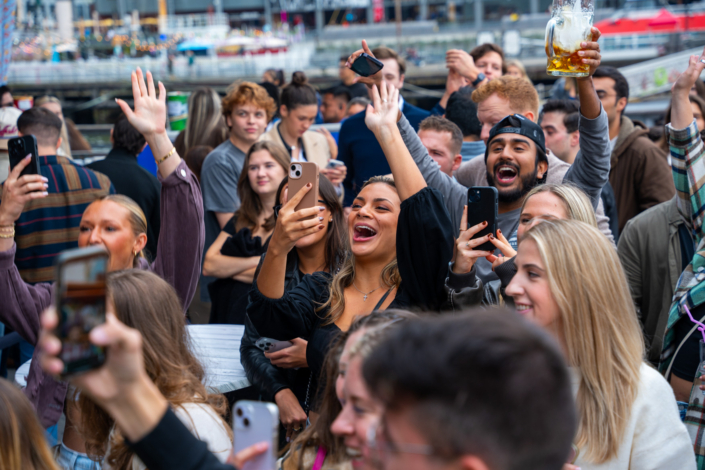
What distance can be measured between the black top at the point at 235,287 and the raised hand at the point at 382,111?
47.2 inches

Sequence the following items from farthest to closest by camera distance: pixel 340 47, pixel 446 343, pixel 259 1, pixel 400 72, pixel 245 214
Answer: pixel 259 1
pixel 340 47
pixel 400 72
pixel 245 214
pixel 446 343

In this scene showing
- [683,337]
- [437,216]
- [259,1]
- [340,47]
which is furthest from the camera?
[259,1]

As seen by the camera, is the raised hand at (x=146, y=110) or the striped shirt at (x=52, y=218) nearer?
the raised hand at (x=146, y=110)

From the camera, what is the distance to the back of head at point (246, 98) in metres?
4.72

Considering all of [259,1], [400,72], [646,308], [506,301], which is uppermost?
→ [259,1]

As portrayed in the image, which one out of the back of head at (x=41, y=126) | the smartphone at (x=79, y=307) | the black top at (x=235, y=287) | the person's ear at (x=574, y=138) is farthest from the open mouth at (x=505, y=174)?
the back of head at (x=41, y=126)

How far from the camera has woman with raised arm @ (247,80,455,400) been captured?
7.38 feet

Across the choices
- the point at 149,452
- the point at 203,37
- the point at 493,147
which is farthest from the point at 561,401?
the point at 203,37

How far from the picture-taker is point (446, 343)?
0.96 meters

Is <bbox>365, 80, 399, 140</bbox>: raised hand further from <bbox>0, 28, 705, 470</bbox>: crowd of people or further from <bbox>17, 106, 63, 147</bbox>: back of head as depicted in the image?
<bbox>17, 106, 63, 147</bbox>: back of head

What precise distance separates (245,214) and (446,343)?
2.86 metres

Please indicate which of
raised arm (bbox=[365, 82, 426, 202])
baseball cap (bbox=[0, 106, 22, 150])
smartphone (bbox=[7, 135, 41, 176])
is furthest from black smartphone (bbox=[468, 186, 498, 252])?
baseball cap (bbox=[0, 106, 22, 150])

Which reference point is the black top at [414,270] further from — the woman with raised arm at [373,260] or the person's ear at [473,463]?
the person's ear at [473,463]

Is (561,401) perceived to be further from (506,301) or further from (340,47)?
(340,47)
